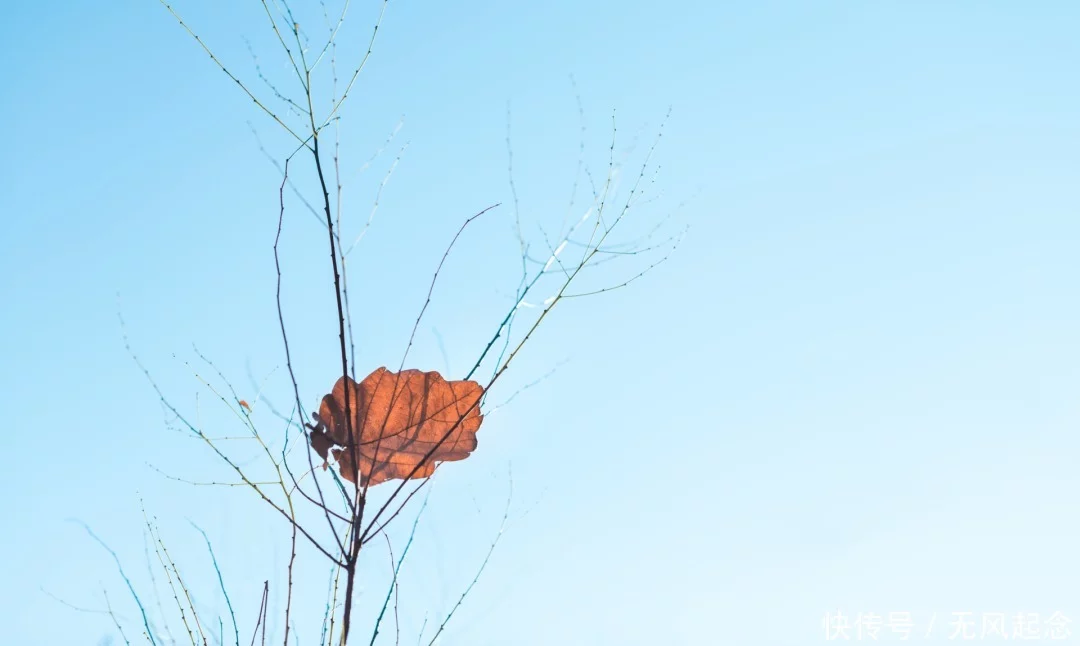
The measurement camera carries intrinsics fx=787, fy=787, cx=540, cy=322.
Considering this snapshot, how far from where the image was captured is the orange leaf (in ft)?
4.02

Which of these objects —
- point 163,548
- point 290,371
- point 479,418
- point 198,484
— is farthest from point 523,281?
point 163,548

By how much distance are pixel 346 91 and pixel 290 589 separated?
0.90 m

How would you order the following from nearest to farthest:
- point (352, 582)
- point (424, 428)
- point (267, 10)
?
point (352, 582) → point (424, 428) → point (267, 10)

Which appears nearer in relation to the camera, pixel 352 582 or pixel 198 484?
pixel 352 582

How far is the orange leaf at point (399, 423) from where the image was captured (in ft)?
4.02

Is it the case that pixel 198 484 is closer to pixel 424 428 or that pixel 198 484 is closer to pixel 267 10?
pixel 424 428

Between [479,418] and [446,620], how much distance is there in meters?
0.47

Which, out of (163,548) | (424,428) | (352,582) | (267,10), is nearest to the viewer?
(352,582)

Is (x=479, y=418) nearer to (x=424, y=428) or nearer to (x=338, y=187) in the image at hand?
(x=424, y=428)

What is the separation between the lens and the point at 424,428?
1.27 meters

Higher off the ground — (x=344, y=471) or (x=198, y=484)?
(x=198, y=484)

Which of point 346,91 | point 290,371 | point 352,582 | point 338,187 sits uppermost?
point 346,91

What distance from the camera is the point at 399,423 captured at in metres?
1.26

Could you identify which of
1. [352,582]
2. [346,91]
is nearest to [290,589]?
A: [352,582]
